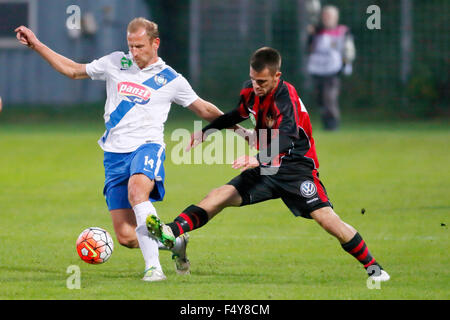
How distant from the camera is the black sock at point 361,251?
23.8ft

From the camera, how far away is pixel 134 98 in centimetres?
782

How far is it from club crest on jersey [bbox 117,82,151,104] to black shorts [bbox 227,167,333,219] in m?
1.07

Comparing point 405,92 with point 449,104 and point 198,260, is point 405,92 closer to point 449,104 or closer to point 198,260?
point 449,104

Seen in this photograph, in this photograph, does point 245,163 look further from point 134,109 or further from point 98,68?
point 98,68

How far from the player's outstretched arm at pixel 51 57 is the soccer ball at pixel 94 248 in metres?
1.36

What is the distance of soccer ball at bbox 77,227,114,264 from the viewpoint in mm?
7773

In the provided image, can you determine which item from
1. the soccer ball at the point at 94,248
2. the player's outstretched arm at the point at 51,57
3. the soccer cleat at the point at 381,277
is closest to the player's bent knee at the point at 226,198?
the soccer ball at the point at 94,248

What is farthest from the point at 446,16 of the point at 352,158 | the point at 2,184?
the point at 2,184

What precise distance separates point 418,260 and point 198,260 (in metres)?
1.98

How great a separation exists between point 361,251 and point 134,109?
2.20 metres

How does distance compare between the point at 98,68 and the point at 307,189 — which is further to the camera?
the point at 98,68

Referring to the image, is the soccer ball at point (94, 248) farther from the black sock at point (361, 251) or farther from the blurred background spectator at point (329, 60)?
the blurred background spectator at point (329, 60)

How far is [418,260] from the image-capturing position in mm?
8406

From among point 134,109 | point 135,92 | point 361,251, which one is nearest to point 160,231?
point 134,109
